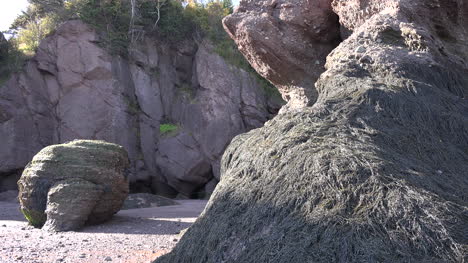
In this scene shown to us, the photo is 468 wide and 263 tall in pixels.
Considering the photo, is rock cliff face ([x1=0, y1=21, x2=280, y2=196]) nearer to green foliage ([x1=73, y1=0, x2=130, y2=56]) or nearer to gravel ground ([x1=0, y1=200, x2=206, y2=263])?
green foliage ([x1=73, y1=0, x2=130, y2=56])

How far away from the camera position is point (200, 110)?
57.8 feet

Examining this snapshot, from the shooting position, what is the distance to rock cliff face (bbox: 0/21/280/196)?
16.9 m

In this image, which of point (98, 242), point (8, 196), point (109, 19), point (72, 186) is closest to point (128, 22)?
point (109, 19)

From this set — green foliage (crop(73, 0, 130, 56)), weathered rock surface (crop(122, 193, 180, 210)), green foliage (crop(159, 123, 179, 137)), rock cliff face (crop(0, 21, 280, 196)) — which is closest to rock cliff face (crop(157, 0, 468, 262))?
weathered rock surface (crop(122, 193, 180, 210))

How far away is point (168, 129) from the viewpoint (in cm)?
1789

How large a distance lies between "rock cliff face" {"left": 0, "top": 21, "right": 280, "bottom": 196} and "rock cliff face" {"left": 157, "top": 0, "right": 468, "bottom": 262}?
38.5 ft

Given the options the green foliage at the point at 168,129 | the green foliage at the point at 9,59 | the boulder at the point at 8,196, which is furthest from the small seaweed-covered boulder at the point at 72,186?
the green foliage at the point at 9,59

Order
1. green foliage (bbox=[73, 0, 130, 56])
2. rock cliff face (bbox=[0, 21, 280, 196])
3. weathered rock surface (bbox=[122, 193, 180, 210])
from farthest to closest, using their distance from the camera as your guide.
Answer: green foliage (bbox=[73, 0, 130, 56])
rock cliff face (bbox=[0, 21, 280, 196])
weathered rock surface (bbox=[122, 193, 180, 210])

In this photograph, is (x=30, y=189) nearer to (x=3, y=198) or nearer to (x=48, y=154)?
(x=48, y=154)

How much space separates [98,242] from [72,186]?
1778mm

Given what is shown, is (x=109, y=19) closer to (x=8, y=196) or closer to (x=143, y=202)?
(x=8, y=196)

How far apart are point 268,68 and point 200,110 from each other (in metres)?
8.94

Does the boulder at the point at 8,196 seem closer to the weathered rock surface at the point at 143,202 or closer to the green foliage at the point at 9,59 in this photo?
the green foliage at the point at 9,59

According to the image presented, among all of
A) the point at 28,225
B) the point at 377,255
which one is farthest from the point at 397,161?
the point at 28,225
